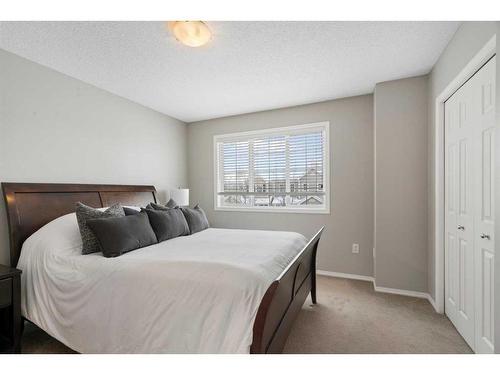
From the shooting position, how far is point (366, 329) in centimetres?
215

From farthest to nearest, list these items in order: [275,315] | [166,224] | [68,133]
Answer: [68,133]
[166,224]
[275,315]

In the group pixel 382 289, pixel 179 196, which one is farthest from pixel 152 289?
pixel 382 289

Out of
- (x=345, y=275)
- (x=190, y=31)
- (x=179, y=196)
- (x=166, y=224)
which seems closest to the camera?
(x=190, y=31)

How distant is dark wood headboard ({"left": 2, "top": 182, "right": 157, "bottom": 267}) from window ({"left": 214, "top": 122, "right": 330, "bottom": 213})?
6.43 ft

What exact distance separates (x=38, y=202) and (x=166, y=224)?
118cm

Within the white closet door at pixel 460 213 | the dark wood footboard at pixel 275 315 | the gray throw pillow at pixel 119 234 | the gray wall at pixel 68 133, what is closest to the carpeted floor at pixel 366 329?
the white closet door at pixel 460 213

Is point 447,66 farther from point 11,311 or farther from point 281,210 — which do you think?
point 11,311

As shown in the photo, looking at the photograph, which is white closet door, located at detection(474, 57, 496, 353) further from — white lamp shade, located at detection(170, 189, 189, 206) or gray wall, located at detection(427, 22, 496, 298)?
white lamp shade, located at detection(170, 189, 189, 206)

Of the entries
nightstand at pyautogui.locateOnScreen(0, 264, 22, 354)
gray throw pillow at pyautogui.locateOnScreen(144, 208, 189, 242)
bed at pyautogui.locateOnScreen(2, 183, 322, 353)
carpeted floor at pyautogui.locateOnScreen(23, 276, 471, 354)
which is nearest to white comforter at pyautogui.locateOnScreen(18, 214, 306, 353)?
bed at pyautogui.locateOnScreen(2, 183, 322, 353)

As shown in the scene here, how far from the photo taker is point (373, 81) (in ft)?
9.60

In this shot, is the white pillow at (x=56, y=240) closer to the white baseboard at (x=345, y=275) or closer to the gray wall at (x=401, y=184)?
the white baseboard at (x=345, y=275)

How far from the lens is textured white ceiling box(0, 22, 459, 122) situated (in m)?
1.90

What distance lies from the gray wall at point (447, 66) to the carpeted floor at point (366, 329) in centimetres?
46
